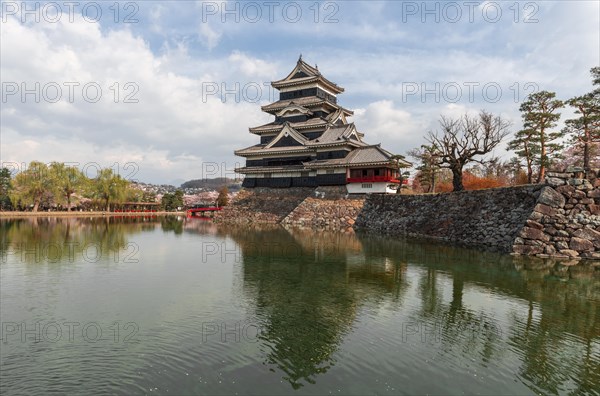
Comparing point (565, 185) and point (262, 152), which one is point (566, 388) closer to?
point (565, 185)

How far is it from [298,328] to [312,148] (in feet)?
104

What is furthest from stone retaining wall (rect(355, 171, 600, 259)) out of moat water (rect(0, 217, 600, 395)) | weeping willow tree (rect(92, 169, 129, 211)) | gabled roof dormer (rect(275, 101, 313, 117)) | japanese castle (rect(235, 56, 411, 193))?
weeping willow tree (rect(92, 169, 129, 211))

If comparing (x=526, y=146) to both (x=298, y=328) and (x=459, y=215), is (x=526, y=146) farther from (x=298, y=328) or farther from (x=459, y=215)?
(x=298, y=328)

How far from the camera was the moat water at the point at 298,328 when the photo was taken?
534 cm

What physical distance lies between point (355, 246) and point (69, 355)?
1600 centimetres

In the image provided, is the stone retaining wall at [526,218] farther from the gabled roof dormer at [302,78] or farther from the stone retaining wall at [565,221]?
the gabled roof dormer at [302,78]

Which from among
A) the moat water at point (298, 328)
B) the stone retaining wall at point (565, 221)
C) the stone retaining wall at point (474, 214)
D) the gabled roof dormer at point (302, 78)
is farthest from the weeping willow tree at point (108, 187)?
the stone retaining wall at point (565, 221)

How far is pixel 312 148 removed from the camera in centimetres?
3809

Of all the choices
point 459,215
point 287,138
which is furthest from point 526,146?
point 287,138

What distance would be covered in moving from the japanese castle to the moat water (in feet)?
69.5

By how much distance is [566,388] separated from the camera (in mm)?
5242

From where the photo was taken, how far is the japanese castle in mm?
35062

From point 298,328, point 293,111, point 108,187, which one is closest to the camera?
point 298,328

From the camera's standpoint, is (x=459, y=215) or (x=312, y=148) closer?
(x=459, y=215)
